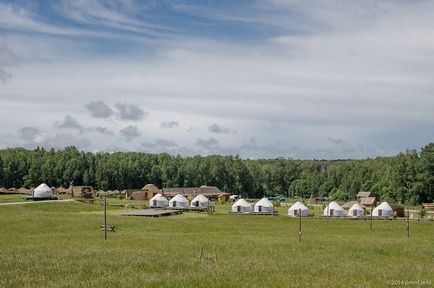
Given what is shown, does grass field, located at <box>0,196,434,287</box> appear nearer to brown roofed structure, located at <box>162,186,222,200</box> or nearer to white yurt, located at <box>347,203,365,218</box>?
white yurt, located at <box>347,203,365,218</box>

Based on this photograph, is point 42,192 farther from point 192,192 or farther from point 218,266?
point 218,266

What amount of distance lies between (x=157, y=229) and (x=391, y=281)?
4567cm

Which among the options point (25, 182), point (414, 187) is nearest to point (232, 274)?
point (414, 187)

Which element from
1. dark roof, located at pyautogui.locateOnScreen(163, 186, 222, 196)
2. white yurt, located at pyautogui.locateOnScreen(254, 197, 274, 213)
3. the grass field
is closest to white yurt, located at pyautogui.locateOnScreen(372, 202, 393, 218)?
white yurt, located at pyautogui.locateOnScreen(254, 197, 274, 213)

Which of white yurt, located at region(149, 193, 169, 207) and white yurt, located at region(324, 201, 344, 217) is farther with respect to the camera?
white yurt, located at region(149, 193, 169, 207)

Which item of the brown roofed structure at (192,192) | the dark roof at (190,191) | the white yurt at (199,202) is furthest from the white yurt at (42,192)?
the dark roof at (190,191)

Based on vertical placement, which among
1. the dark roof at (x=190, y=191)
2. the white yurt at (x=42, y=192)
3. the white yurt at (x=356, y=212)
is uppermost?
the white yurt at (x=42, y=192)

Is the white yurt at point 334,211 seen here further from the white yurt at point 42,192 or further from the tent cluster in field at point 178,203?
the white yurt at point 42,192

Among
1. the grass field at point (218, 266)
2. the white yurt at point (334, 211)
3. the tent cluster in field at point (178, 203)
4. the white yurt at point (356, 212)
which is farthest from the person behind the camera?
the tent cluster in field at point (178, 203)

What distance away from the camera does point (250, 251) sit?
3850 centimetres

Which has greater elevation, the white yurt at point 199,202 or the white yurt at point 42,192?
the white yurt at point 42,192

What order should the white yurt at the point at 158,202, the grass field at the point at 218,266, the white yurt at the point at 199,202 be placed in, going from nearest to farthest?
the grass field at the point at 218,266 → the white yurt at the point at 158,202 → the white yurt at the point at 199,202

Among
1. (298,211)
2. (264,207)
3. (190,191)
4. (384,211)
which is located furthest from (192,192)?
(384,211)

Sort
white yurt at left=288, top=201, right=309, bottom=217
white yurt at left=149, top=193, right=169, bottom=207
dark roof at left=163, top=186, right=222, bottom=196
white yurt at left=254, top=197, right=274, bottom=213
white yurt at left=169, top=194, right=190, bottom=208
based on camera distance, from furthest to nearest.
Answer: dark roof at left=163, top=186, right=222, bottom=196, white yurt at left=149, top=193, right=169, bottom=207, white yurt at left=169, top=194, right=190, bottom=208, white yurt at left=254, top=197, right=274, bottom=213, white yurt at left=288, top=201, right=309, bottom=217
